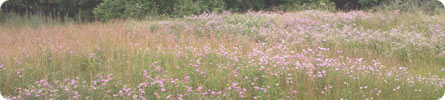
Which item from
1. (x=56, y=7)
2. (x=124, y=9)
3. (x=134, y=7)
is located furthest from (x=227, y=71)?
(x=56, y=7)

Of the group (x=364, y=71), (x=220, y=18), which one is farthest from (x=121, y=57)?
(x=220, y=18)

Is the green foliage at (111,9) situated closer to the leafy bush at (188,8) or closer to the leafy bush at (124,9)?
the leafy bush at (124,9)

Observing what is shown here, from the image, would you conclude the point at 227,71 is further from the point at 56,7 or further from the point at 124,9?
the point at 56,7

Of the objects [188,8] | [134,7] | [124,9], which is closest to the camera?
[188,8]

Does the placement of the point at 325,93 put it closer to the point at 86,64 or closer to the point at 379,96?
the point at 379,96

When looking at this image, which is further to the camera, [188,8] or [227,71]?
[188,8]

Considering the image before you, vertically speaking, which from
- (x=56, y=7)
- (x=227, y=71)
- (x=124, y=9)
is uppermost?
(x=227, y=71)

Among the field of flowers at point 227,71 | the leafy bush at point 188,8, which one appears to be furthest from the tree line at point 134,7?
the field of flowers at point 227,71

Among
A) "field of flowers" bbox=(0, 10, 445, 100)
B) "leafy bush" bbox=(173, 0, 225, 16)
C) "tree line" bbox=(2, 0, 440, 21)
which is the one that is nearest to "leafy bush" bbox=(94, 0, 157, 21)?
"tree line" bbox=(2, 0, 440, 21)

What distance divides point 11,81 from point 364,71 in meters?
4.98

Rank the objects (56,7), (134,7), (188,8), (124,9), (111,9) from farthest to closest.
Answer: (56,7) < (124,9) < (111,9) < (134,7) < (188,8)

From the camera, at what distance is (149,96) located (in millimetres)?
3996

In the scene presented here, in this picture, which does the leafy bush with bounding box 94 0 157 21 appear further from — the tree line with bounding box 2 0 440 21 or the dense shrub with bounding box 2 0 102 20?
the dense shrub with bounding box 2 0 102 20

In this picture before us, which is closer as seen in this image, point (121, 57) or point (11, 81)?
point (11, 81)
